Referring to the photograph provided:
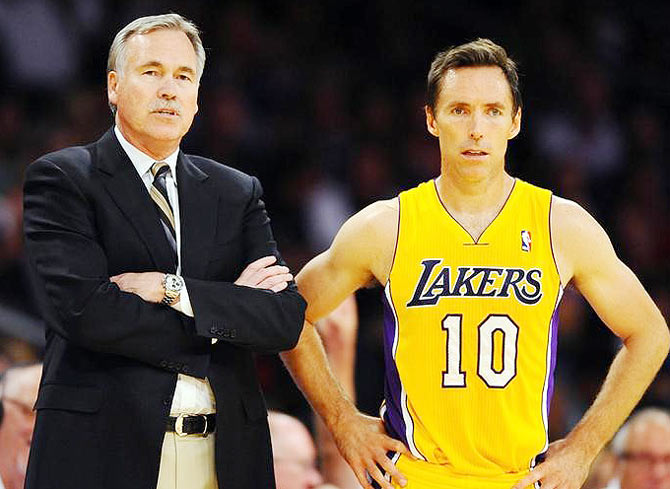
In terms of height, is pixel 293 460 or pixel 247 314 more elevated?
pixel 247 314

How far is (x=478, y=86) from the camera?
156 inches

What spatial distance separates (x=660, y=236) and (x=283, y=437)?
A: 5170 millimetres

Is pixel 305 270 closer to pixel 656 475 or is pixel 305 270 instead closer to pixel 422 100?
pixel 656 475

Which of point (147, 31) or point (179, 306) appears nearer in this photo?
point (179, 306)

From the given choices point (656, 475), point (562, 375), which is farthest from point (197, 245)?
point (562, 375)

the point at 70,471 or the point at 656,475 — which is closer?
the point at 70,471

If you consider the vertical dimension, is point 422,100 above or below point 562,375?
above

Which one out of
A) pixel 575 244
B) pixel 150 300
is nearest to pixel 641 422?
pixel 575 244

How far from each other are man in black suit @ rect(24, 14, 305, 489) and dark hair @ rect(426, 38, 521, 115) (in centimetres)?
76

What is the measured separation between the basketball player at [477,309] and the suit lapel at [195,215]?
505 mm

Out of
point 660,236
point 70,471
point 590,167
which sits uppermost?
point 590,167

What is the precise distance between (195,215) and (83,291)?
1.55ft

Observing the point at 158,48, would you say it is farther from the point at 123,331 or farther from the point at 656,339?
the point at 656,339

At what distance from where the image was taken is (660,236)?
31.4 feet
